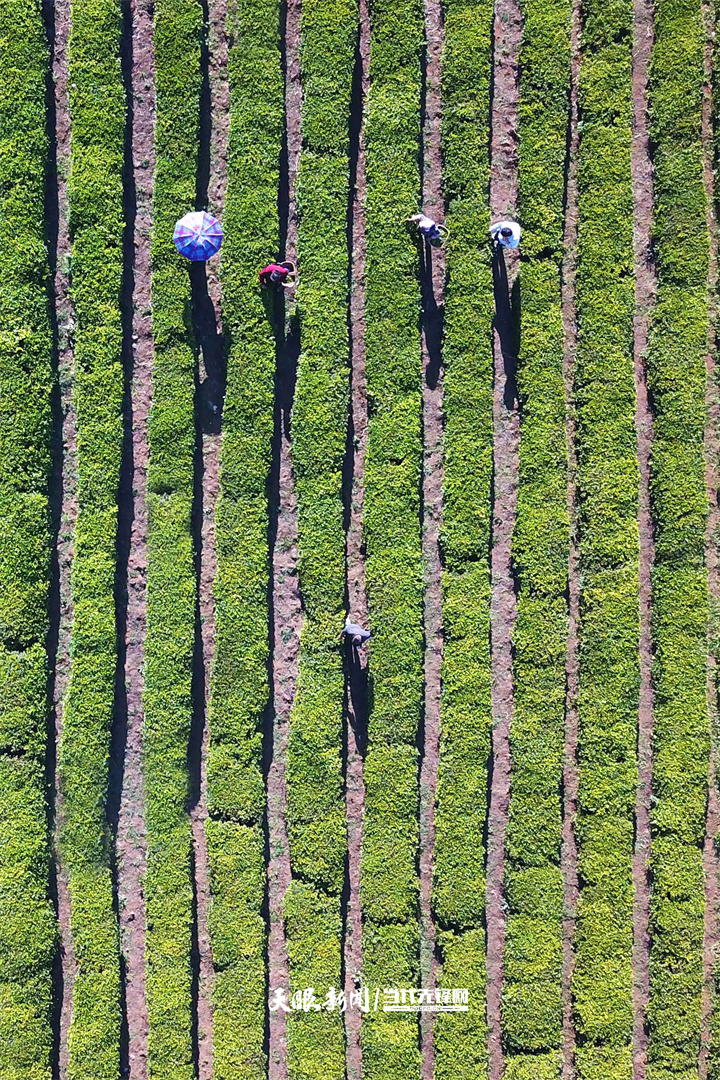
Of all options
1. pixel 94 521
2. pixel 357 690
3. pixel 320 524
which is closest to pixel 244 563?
pixel 320 524

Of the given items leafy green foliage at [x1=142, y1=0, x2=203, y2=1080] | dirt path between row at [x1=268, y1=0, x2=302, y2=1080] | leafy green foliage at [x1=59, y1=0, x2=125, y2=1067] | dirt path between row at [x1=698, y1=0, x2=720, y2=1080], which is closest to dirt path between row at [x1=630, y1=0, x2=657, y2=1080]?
dirt path between row at [x1=698, y1=0, x2=720, y2=1080]

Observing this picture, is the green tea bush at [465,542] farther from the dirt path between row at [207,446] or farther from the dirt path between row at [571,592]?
the dirt path between row at [207,446]

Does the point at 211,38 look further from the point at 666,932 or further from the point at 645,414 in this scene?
the point at 666,932

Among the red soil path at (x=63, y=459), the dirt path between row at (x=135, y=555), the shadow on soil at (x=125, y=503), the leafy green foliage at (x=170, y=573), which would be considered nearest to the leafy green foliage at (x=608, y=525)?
the leafy green foliage at (x=170, y=573)

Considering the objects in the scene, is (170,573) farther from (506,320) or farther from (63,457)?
(506,320)

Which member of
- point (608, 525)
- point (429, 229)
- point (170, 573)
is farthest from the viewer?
point (608, 525)

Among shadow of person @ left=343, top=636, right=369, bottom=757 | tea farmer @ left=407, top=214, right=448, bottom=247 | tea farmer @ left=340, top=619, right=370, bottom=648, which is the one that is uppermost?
tea farmer @ left=407, top=214, right=448, bottom=247

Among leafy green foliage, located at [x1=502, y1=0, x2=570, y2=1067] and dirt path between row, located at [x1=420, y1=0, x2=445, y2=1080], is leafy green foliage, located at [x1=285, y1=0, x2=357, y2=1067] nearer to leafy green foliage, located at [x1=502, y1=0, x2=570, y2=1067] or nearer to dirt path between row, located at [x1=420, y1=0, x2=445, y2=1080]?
dirt path between row, located at [x1=420, y1=0, x2=445, y2=1080]
